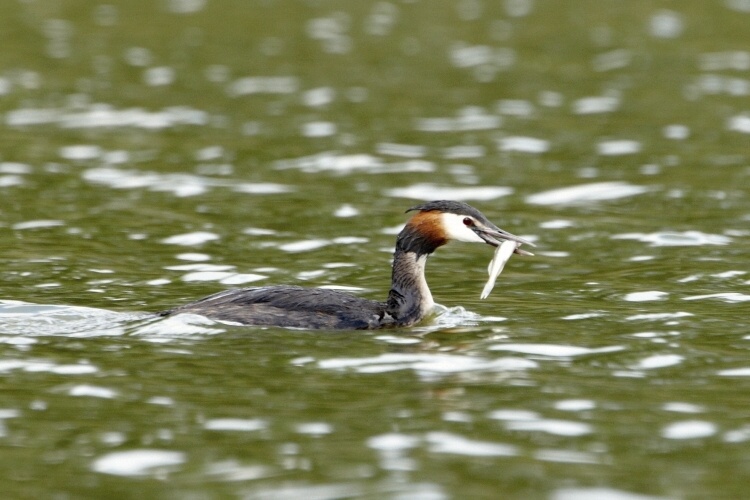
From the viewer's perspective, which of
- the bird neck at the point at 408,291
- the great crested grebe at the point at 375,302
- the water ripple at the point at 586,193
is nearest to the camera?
the great crested grebe at the point at 375,302

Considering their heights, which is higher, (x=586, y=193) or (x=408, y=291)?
(x=586, y=193)

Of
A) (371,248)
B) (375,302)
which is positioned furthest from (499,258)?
(371,248)

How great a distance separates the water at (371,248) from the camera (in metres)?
7.78

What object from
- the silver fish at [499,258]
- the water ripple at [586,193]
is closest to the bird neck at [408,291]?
the silver fish at [499,258]

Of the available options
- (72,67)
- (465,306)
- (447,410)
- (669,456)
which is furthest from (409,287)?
(72,67)

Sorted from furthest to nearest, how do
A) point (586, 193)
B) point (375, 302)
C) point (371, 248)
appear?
point (586, 193) < point (371, 248) < point (375, 302)

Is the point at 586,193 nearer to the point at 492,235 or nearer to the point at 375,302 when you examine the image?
the point at 492,235

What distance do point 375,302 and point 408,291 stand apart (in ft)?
1.09

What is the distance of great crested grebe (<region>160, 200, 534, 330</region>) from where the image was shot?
10.6m

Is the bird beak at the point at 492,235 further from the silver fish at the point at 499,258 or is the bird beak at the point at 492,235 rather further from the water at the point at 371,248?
the water at the point at 371,248

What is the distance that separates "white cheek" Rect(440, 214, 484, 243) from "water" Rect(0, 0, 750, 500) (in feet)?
2.08

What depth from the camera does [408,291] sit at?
1145cm

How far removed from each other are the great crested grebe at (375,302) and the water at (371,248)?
205 mm

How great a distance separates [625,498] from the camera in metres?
7.03
